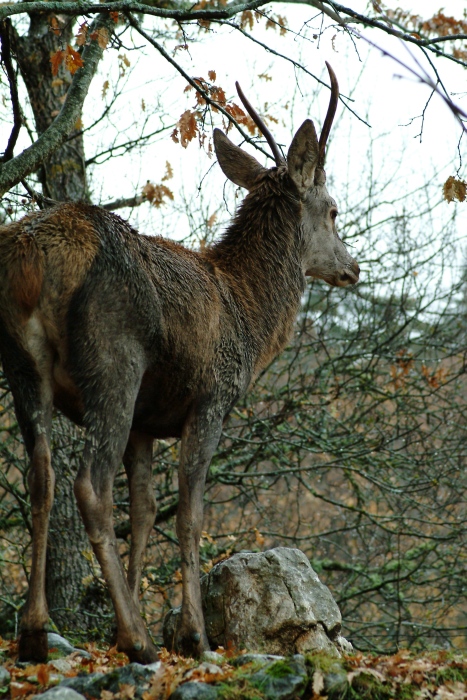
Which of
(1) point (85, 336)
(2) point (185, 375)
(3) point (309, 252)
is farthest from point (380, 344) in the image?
(1) point (85, 336)

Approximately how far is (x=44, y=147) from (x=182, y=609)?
345 cm

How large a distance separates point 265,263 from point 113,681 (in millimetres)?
3569

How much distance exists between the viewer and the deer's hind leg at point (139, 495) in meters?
6.20

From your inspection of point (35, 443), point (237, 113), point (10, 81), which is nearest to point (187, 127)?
point (237, 113)

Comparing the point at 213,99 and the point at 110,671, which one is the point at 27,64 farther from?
the point at 110,671

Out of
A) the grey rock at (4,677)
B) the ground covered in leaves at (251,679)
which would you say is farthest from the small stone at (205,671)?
the grey rock at (4,677)

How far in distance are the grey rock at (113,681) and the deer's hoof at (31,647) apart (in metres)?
0.54

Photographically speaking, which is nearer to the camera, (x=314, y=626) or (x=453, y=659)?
(x=453, y=659)

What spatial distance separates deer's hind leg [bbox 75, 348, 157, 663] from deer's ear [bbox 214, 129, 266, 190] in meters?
2.67

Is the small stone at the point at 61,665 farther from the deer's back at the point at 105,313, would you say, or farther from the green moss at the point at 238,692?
the deer's back at the point at 105,313

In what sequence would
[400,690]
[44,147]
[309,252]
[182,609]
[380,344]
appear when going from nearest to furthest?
[400,690]
[182,609]
[44,147]
[309,252]
[380,344]

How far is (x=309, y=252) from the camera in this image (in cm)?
728

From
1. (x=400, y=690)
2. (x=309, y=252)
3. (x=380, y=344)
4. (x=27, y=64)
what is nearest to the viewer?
(x=400, y=690)

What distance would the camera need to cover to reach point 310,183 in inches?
280
